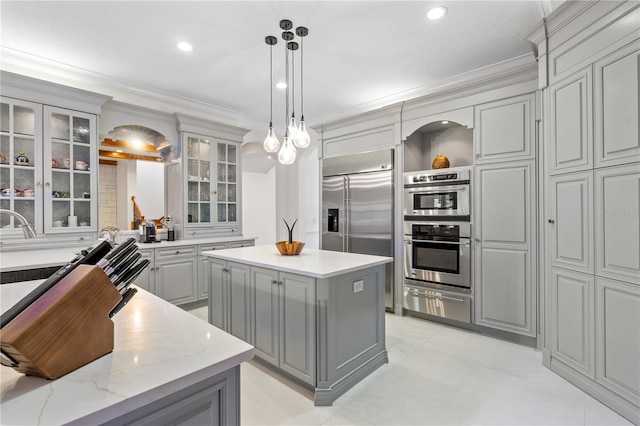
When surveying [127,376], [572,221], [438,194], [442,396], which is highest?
[438,194]

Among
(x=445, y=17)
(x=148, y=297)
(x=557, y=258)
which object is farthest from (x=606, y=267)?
(x=148, y=297)

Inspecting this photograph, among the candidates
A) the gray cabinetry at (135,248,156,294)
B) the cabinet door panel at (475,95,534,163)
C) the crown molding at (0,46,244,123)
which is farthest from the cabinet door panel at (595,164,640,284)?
the crown molding at (0,46,244,123)

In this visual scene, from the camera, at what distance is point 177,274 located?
3.79m

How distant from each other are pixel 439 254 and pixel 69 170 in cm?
410

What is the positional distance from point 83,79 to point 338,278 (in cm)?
366

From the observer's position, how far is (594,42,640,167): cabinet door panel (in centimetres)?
181

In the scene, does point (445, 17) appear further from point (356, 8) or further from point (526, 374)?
point (526, 374)

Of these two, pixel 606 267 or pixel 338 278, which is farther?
pixel 338 278

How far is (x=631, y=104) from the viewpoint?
183cm

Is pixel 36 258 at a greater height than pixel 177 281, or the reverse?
pixel 36 258

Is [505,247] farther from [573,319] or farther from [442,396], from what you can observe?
[442,396]

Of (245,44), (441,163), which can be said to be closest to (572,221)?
(441,163)

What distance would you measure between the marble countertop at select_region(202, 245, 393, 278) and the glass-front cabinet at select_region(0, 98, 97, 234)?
5.51 feet

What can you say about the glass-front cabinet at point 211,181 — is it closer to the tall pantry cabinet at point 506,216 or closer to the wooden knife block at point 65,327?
the tall pantry cabinet at point 506,216
